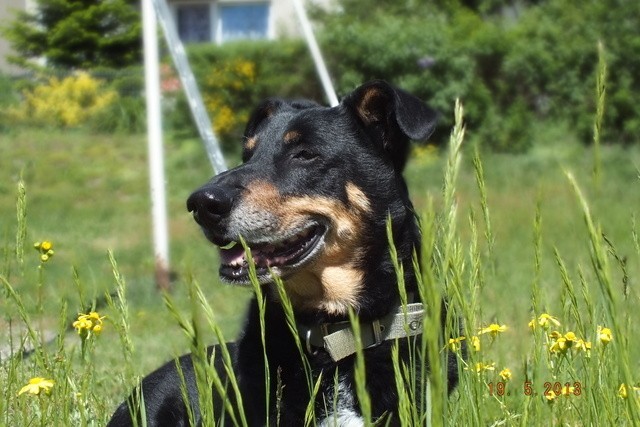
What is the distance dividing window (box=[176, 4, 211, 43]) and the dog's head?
59.8 feet

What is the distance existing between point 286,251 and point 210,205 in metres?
0.34

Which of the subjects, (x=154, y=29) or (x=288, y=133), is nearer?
(x=288, y=133)

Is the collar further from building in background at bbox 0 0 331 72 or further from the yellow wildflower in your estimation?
building in background at bbox 0 0 331 72

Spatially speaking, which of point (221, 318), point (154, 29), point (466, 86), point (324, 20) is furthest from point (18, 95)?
point (221, 318)

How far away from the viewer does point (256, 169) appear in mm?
3088

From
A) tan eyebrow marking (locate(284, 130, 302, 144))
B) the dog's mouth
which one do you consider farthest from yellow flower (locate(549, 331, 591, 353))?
tan eyebrow marking (locate(284, 130, 302, 144))

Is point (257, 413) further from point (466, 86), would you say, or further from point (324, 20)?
point (324, 20)

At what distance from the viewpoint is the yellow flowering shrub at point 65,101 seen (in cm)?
1441

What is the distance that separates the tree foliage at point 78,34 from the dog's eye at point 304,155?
13945mm

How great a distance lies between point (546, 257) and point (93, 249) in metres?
4.59

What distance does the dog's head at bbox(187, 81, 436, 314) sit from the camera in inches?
113

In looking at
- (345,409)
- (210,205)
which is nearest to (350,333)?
(345,409)

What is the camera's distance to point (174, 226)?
9578 millimetres

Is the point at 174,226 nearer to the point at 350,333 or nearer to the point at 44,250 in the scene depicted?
the point at 350,333
